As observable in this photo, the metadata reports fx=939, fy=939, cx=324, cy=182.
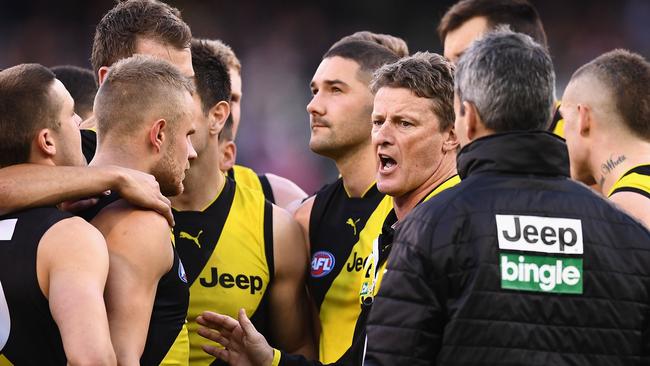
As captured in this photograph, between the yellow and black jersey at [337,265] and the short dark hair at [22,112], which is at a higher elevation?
the short dark hair at [22,112]

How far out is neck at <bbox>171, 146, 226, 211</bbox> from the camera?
16.9ft

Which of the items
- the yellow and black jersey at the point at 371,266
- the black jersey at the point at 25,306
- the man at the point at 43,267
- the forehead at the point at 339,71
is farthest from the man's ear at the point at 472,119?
the forehead at the point at 339,71

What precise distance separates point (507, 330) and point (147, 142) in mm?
1791

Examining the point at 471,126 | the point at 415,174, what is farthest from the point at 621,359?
the point at 415,174

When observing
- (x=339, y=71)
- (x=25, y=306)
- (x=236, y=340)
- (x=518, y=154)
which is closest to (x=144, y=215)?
(x=25, y=306)

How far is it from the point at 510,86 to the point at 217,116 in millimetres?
2606

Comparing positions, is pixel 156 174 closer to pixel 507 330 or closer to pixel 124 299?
pixel 124 299

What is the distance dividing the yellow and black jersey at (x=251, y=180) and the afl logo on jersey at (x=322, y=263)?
1343 mm

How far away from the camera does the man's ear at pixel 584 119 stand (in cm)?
526

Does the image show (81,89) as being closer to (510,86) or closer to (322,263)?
(322,263)

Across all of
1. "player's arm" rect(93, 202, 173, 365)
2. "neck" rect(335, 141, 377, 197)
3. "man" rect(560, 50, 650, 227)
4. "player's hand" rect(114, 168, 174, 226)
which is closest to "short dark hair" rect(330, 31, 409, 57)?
"neck" rect(335, 141, 377, 197)

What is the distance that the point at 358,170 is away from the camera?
5648 mm

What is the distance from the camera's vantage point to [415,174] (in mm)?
4582

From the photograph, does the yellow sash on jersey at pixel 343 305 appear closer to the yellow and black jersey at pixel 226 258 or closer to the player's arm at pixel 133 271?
the yellow and black jersey at pixel 226 258
